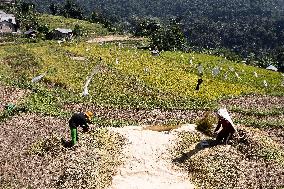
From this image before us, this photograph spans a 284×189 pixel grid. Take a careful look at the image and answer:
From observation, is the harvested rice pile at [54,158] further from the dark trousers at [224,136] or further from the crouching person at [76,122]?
the dark trousers at [224,136]

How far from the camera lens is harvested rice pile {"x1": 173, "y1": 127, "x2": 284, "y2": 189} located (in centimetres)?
2041

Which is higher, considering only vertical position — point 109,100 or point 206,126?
point 206,126

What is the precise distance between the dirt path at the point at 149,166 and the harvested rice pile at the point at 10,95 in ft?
36.0

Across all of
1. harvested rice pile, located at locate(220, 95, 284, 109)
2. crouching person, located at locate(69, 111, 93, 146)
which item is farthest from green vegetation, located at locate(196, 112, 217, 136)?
harvested rice pile, located at locate(220, 95, 284, 109)

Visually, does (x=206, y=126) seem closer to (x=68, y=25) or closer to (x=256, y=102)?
(x=256, y=102)

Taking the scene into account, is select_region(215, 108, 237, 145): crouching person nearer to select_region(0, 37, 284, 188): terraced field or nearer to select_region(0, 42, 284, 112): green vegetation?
select_region(0, 37, 284, 188): terraced field

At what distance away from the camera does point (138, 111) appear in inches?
1262

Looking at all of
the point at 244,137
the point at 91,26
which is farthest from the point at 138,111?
the point at 91,26

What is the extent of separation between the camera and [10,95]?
34094mm

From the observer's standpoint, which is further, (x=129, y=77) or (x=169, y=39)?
(x=169, y=39)

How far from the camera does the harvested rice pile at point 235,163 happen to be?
20.4 meters

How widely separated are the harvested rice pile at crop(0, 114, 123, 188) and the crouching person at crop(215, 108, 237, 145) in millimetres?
5074

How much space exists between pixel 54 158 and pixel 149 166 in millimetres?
4925

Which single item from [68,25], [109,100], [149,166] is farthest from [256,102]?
[68,25]
